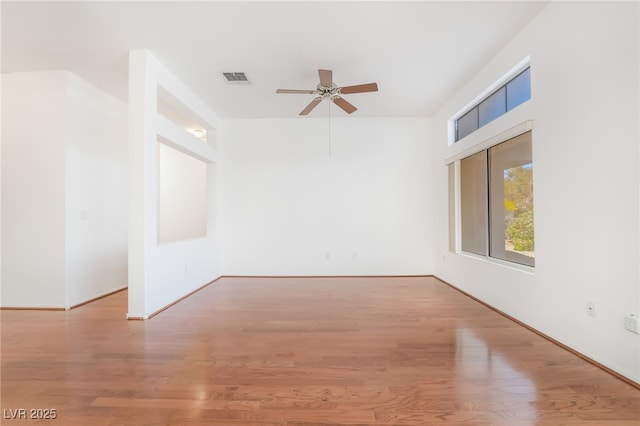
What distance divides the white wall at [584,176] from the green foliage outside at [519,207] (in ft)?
0.79

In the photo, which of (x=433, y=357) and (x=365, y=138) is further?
(x=365, y=138)

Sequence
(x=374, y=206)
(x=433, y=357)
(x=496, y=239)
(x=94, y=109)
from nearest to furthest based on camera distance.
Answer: (x=433, y=357) → (x=496, y=239) → (x=94, y=109) → (x=374, y=206)

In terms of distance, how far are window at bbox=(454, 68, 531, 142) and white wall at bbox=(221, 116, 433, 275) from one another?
1017 mm

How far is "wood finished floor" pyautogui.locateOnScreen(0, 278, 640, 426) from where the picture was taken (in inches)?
60.8

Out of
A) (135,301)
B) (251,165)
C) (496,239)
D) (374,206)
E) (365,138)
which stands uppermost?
(365,138)

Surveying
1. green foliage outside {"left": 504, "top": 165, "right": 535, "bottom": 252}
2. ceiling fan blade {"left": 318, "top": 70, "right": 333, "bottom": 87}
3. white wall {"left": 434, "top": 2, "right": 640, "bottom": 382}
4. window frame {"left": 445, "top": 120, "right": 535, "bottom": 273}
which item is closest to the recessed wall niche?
ceiling fan blade {"left": 318, "top": 70, "right": 333, "bottom": 87}

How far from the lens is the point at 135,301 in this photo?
3.03m

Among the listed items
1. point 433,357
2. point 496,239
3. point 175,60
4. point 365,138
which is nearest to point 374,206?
point 365,138

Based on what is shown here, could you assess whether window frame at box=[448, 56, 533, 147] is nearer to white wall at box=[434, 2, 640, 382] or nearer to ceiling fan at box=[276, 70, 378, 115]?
white wall at box=[434, 2, 640, 382]

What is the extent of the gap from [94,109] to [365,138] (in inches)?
170

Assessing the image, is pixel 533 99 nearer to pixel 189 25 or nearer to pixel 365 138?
pixel 365 138

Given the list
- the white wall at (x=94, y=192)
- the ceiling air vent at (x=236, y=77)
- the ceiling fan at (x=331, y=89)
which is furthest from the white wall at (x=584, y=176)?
the white wall at (x=94, y=192)

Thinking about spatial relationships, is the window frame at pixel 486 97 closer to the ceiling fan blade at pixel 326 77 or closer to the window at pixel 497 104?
the window at pixel 497 104

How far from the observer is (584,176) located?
7.02 feet
